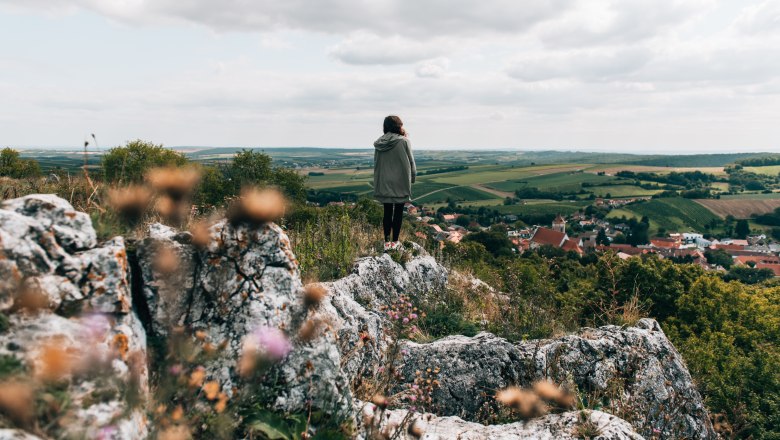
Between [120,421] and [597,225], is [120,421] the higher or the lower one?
the higher one

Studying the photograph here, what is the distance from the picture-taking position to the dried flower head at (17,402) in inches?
70.8

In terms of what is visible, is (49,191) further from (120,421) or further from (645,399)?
(645,399)

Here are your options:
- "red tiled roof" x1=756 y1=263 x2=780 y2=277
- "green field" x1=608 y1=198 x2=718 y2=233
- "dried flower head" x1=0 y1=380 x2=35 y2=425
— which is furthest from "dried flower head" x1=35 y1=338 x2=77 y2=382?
"green field" x1=608 y1=198 x2=718 y2=233

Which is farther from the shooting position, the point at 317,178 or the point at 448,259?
the point at 317,178

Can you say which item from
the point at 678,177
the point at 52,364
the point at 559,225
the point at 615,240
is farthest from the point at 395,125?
the point at 678,177

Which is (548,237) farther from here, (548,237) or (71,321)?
(71,321)

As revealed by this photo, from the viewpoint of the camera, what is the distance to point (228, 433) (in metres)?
2.57

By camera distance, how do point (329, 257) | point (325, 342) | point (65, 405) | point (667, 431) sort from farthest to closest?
point (329, 257) < point (667, 431) < point (325, 342) < point (65, 405)

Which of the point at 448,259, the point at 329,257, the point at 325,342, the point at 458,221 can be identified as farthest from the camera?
the point at 458,221

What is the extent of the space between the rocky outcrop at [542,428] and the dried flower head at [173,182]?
7.94 ft

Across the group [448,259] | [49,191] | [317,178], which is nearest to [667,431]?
[448,259]

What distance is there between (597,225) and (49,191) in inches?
5550

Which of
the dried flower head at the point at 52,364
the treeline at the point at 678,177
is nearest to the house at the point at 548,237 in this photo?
the treeline at the point at 678,177

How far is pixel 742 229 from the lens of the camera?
12569 cm
